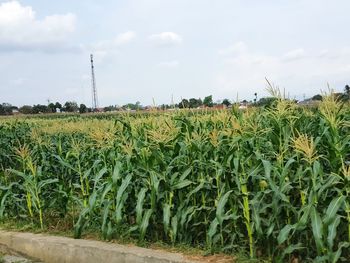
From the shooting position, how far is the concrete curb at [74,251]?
442 centimetres

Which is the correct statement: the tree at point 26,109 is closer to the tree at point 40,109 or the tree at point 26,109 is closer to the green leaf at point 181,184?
the tree at point 40,109

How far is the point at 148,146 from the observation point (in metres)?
5.18

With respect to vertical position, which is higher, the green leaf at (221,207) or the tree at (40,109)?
the tree at (40,109)

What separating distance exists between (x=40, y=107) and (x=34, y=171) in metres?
60.9

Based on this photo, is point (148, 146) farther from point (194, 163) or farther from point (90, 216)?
point (90, 216)

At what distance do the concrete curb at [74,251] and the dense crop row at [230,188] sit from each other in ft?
0.75

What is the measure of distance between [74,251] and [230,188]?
5.75 ft

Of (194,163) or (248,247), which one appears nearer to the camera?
(248,247)

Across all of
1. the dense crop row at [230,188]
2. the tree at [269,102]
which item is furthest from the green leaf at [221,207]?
the tree at [269,102]

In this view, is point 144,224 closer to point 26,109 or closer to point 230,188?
point 230,188

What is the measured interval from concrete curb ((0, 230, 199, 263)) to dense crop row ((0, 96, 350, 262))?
0.75 ft

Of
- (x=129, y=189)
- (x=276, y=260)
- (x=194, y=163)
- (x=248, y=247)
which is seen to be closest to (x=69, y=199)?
(x=129, y=189)

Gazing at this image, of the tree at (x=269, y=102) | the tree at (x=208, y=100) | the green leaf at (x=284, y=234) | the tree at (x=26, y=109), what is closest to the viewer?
the green leaf at (x=284, y=234)

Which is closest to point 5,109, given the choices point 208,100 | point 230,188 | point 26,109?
point 26,109
